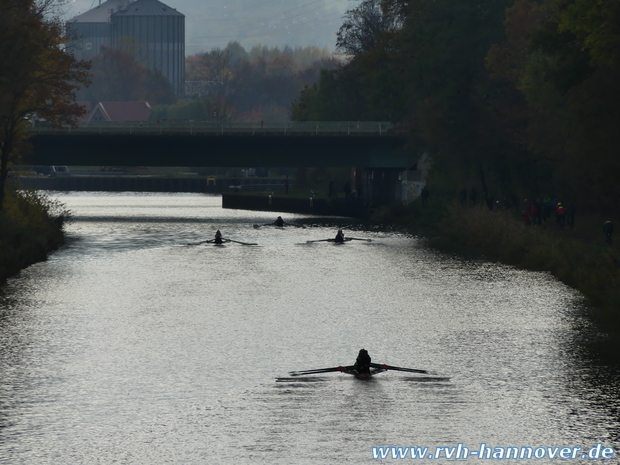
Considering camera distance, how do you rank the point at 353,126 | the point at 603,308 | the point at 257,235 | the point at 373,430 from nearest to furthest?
the point at 373,430 < the point at 603,308 < the point at 257,235 < the point at 353,126

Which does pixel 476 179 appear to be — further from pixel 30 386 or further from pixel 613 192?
pixel 30 386

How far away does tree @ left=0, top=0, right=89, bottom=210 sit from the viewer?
52250 millimetres

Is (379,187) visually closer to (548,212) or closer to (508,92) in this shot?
(508,92)

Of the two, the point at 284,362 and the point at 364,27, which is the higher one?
the point at 364,27

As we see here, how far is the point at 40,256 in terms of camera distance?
54.9 metres

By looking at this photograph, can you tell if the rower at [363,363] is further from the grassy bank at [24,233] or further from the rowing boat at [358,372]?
the grassy bank at [24,233]

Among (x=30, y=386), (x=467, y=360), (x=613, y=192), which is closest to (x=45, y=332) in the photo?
(x=30, y=386)

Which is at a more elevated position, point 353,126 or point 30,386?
point 353,126

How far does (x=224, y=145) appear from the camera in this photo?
98188mm

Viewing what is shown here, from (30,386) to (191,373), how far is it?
4351 millimetres

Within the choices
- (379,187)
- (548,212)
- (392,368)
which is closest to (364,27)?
(379,187)

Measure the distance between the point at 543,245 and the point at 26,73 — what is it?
29.3 metres

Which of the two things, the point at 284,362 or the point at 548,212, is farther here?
the point at 548,212

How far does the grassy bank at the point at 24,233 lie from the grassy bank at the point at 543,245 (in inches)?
981
